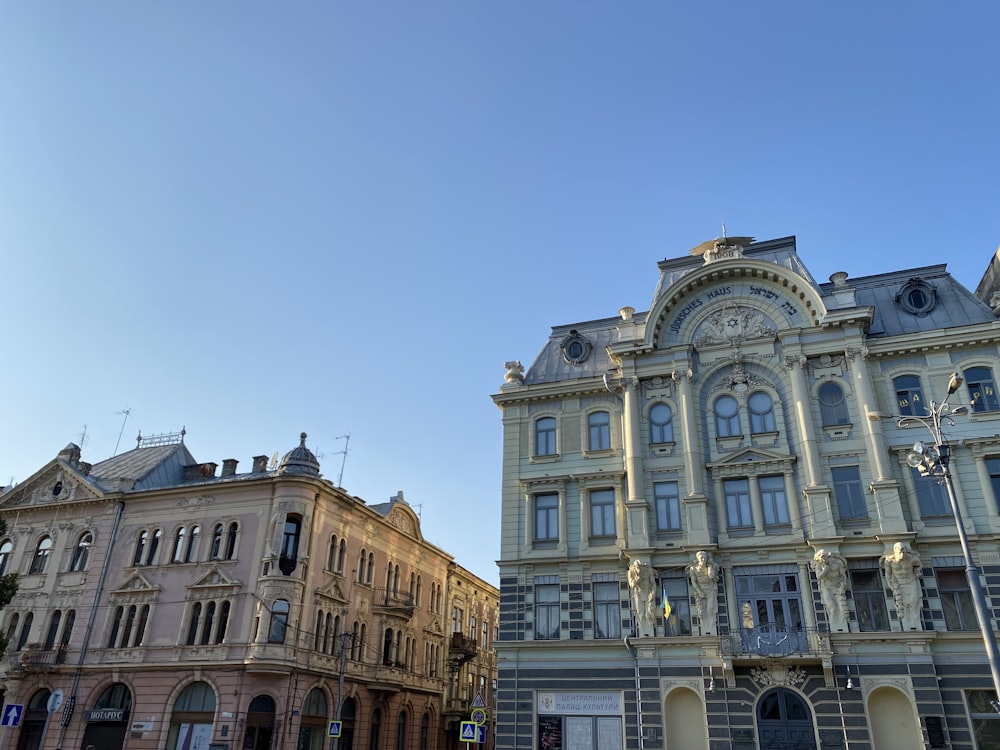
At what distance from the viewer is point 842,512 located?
28.2 metres

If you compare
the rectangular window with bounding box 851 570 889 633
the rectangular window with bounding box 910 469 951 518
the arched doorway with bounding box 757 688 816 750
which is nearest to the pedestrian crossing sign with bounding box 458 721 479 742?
the arched doorway with bounding box 757 688 816 750

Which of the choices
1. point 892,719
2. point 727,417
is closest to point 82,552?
point 727,417

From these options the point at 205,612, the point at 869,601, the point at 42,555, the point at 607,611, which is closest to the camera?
the point at 869,601

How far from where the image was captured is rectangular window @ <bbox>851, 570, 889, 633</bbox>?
1039 inches

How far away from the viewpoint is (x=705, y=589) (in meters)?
28.0

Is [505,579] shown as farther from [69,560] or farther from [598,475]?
[69,560]

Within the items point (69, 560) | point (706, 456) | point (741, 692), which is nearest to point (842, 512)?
point (706, 456)

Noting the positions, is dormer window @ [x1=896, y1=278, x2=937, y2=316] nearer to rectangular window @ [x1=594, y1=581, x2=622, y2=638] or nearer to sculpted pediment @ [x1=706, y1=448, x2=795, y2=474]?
sculpted pediment @ [x1=706, y1=448, x2=795, y2=474]

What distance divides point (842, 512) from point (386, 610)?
90.7 feet

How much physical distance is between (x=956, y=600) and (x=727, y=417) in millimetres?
10320

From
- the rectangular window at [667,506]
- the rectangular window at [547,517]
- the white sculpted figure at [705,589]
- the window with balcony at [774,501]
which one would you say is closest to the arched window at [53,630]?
the rectangular window at [547,517]

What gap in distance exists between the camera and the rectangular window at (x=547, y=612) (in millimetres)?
29984

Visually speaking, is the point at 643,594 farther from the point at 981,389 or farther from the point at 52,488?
the point at 52,488

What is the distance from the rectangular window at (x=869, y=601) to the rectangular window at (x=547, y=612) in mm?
11101
